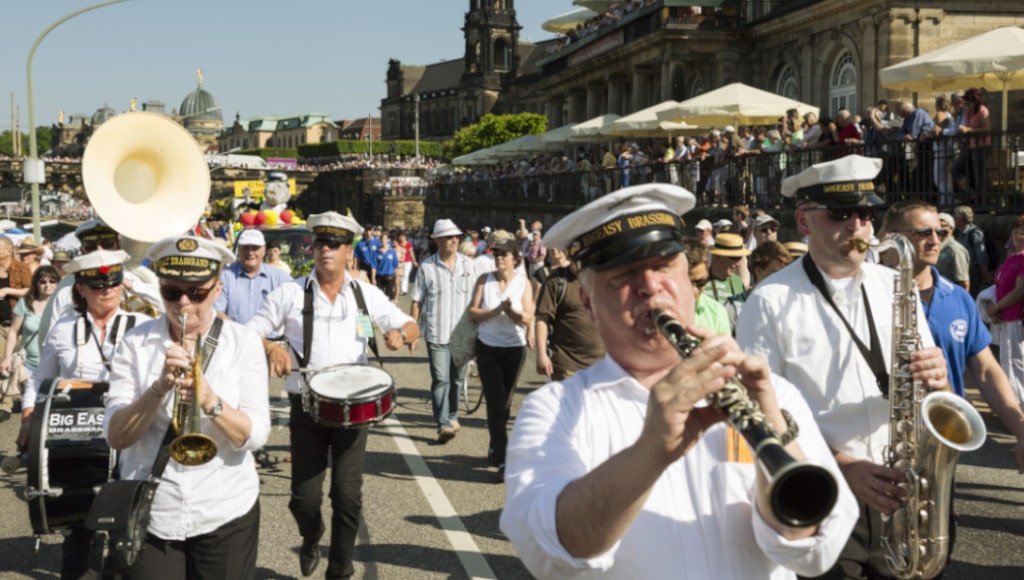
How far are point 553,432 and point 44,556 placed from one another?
18.3 ft

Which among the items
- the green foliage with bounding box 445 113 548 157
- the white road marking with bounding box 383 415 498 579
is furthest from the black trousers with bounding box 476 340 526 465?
the green foliage with bounding box 445 113 548 157

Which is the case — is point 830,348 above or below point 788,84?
below

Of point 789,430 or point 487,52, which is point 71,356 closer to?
point 789,430

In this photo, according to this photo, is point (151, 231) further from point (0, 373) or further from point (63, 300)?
point (63, 300)

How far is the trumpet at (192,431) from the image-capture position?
146 inches

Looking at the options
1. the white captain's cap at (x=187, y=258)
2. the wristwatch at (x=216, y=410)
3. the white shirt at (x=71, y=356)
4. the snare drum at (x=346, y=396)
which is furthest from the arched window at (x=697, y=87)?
the wristwatch at (x=216, y=410)

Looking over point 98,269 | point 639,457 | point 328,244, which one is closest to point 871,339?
point 639,457

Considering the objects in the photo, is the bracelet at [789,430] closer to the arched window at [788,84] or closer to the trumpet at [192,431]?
the trumpet at [192,431]

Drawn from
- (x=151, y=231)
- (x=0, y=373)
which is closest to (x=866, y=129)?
(x=151, y=231)

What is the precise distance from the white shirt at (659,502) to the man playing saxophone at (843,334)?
1.62 meters

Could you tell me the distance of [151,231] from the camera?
389 inches

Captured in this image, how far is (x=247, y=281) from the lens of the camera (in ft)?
32.6

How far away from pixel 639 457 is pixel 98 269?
15.9ft

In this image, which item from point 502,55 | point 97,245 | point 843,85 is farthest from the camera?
point 502,55
